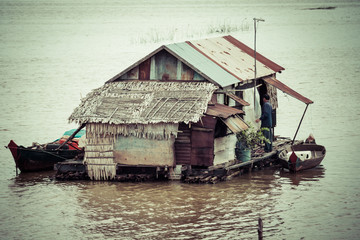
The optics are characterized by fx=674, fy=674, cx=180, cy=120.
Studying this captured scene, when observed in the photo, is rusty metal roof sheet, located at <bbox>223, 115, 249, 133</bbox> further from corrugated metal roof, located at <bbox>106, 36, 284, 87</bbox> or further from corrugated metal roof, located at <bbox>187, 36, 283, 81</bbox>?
corrugated metal roof, located at <bbox>187, 36, 283, 81</bbox>

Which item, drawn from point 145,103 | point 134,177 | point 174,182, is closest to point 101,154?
point 134,177

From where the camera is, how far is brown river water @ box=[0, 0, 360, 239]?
1305 centimetres

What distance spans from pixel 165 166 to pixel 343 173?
470cm

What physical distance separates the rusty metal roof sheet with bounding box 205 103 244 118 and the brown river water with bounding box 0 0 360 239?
1.65 metres

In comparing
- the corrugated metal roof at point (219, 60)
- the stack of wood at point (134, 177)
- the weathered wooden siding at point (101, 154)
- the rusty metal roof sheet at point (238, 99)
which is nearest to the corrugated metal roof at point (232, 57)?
the corrugated metal roof at point (219, 60)

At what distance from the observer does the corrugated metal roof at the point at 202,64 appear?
53.3 feet

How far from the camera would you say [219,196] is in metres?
14.8

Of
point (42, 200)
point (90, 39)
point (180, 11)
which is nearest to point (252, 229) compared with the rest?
point (42, 200)

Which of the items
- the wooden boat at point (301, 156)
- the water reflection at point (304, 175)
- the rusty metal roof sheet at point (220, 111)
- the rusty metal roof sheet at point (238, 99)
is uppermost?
the rusty metal roof sheet at point (238, 99)

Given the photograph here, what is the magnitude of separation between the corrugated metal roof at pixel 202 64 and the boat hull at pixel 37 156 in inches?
139

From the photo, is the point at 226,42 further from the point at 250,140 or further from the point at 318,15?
the point at 318,15

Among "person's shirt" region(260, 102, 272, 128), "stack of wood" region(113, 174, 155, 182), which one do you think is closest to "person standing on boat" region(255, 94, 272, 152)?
"person's shirt" region(260, 102, 272, 128)

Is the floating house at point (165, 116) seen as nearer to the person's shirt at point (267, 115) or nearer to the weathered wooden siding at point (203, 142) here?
the weathered wooden siding at point (203, 142)

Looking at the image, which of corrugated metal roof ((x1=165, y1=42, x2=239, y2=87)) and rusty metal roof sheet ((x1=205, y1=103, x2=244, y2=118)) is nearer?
rusty metal roof sheet ((x1=205, y1=103, x2=244, y2=118))
